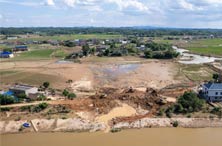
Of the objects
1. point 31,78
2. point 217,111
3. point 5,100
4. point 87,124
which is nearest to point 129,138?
point 87,124

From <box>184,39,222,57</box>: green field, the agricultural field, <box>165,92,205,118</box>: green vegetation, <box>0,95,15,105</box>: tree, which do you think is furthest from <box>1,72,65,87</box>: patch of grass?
<box>184,39,222,57</box>: green field

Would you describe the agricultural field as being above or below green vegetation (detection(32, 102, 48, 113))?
above

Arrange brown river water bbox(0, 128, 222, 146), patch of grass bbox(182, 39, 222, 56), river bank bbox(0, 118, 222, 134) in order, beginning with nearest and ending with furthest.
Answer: brown river water bbox(0, 128, 222, 146) < river bank bbox(0, 118, 222, 134) < patch of grass bbox(182, 39, 222, 56)

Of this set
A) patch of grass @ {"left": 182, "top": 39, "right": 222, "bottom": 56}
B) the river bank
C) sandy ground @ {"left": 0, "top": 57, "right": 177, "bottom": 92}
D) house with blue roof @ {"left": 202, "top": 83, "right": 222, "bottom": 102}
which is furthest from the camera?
patch of grass @ {"left": 182, "top": 39, "right": 222, "bottom": 56}

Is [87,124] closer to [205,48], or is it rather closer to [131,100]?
[131,100]

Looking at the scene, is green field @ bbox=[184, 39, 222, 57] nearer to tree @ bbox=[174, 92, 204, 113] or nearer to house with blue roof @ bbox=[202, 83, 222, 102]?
house with blue roof @ bbox=[202, 83, 222, 102]

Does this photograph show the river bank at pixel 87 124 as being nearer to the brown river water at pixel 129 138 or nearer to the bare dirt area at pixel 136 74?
the brown river water at pixel 129 138
